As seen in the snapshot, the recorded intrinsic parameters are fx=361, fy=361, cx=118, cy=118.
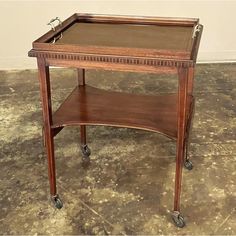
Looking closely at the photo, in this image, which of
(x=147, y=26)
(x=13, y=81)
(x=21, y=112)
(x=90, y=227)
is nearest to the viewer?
(x=90, y=227)

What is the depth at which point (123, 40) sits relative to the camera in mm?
1651

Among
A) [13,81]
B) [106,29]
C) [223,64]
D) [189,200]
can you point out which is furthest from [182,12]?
[189,200]

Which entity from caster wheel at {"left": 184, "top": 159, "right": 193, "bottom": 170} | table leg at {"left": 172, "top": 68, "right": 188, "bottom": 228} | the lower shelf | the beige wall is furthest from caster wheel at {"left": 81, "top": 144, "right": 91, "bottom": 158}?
the beige wall

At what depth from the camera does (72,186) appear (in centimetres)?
204

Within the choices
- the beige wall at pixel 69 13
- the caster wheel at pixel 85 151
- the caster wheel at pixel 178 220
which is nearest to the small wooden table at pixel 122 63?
the caster wheel at pixel 178 220

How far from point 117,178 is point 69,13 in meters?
2.30

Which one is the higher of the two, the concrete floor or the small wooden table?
the small wooden table

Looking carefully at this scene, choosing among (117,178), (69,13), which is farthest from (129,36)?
(69,13)

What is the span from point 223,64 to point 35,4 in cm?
209

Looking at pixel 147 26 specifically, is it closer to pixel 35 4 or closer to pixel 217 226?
pixel 217 226

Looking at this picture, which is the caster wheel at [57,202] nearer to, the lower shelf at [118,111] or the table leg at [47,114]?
the table leg at [47,114]

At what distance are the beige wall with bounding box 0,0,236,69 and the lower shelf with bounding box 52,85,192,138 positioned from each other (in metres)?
2.00

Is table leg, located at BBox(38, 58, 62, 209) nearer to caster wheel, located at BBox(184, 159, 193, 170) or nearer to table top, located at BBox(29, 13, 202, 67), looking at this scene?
table top, located at BBox(29, 13, 202, 67)

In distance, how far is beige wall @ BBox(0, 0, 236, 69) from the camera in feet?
12.2
